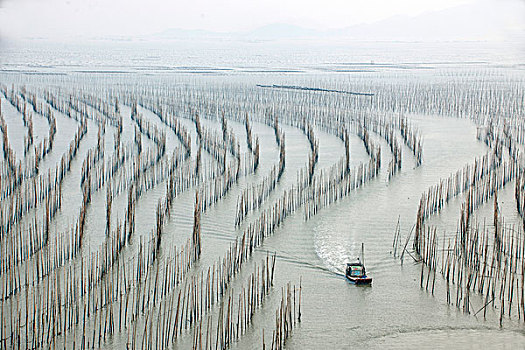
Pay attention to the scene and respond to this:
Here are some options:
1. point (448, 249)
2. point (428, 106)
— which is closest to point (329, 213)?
point (448, 249)

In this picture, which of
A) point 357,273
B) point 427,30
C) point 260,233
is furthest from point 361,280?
point 427,30

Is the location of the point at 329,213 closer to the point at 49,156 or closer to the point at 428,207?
the point at 428,207

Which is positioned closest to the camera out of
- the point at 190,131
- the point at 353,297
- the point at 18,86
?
the point at 353,297

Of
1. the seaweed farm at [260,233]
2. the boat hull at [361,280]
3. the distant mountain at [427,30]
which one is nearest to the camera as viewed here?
the seaweed farm at [260,233]

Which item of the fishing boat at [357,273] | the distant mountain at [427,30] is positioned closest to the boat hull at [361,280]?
the fishing boat at [357,273]

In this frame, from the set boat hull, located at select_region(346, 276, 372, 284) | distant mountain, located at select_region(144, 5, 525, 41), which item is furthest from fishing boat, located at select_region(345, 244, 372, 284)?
distant mountain, located at select_region(144, 5, 525, 41)

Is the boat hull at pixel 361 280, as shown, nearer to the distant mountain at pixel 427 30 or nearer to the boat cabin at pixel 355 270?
the boat cabin at pixel 355 270

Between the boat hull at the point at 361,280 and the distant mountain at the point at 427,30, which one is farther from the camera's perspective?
the distant mountain at the point at 427,30
